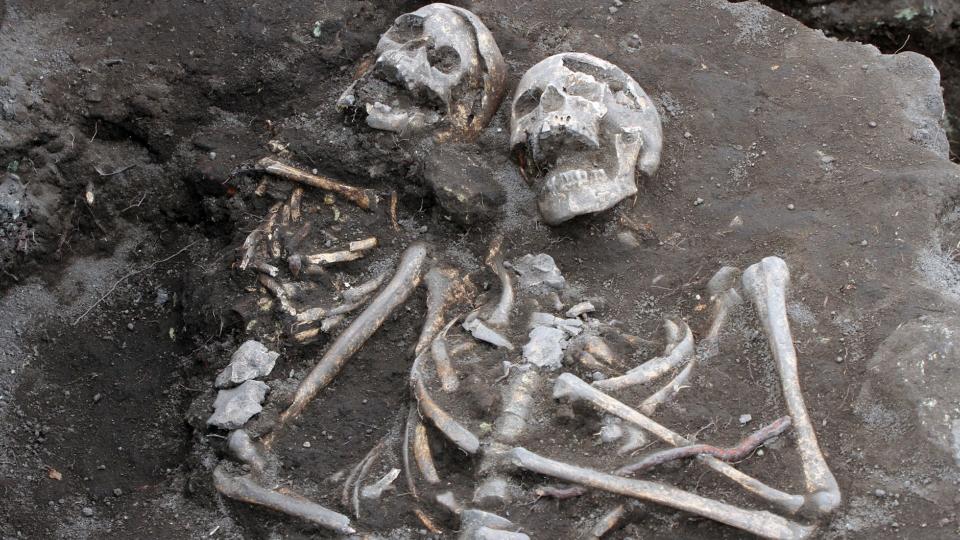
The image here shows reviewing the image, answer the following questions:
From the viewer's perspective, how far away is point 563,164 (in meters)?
6.26

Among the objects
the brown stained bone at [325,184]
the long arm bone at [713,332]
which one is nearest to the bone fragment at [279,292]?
the brown stained bone at [325,184]

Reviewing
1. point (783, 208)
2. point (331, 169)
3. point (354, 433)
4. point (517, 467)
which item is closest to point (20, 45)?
Answer: point (331, 169)

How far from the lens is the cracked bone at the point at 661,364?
5.39 m

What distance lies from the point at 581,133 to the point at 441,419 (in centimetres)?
202

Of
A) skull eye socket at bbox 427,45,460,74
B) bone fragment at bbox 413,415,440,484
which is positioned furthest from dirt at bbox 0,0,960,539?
skull eye socket at bbox 427,45,460,74

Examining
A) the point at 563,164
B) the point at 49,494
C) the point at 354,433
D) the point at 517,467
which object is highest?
the point at 563,164

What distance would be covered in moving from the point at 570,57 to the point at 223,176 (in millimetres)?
2526

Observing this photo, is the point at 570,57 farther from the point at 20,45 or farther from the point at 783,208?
the point at 20,45

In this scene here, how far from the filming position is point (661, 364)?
5.49 m

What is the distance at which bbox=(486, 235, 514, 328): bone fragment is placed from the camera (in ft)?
19.3

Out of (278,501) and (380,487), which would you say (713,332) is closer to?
(380,487)

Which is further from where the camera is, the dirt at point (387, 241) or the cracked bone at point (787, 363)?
the dirt at point (387, 241)

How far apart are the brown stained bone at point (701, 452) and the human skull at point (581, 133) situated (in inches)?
69.1

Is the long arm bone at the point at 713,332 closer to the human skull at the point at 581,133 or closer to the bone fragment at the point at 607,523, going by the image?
the bone fragment at the point at 607,523
